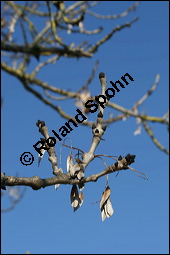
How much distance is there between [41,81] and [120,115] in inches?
56.5

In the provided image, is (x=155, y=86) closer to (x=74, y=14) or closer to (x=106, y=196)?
(x=74, y=14)

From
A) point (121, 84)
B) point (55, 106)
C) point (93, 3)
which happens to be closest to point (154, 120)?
point (55, 106)

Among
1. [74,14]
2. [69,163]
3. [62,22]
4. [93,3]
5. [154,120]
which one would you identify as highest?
[93,3]

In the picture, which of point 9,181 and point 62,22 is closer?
point 9,181

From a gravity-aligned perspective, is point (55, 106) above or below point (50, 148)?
above

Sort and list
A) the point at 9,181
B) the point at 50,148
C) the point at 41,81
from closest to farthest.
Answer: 1. the point at 9,181
2. the point at 50,148
3. the point at 41,81

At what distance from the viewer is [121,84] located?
2.33 metres

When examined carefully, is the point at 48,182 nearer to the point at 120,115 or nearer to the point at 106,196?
the point at 106,196

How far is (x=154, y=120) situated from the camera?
22.5ft

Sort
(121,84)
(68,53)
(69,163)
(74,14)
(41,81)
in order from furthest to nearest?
(74,14) → (41,81) → (68,53) → (121,84) → (69,163)

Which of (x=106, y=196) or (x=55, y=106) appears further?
(x=55, y=106)

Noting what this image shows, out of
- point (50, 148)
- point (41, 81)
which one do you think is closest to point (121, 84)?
point (50, 148)

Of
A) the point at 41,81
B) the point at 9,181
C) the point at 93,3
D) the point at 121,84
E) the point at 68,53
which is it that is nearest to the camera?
the point at 9,181

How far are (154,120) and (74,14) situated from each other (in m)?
2.51
